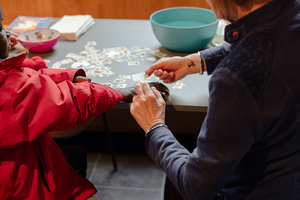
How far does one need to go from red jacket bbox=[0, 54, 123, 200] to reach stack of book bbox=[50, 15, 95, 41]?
2.07 feet

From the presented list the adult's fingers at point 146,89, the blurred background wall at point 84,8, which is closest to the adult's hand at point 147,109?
the adult's fingers at point 146,89

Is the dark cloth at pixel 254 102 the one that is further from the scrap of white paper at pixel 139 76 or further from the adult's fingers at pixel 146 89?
the scrap of white paper at pixel 139 76

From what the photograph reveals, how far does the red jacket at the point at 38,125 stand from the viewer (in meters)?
0.90

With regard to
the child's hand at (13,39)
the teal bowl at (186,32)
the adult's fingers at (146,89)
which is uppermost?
the teal bowl at (186,32)

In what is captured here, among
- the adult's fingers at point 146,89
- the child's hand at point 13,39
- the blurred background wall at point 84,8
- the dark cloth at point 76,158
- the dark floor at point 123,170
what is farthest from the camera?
the blurred background wall at point 84,8

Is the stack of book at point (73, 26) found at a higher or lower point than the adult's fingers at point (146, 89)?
lower

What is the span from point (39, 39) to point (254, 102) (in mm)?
1344

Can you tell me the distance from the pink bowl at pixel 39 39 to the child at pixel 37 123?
47 centimetres

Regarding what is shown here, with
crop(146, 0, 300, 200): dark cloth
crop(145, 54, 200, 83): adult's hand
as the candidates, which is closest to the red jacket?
crop(145, 54, 200, 83): adult's hand

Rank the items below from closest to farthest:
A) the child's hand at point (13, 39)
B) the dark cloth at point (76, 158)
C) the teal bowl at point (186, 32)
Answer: the dark cloth at point (76, 158)
the teal bowl at point (186, 32)
the child's hand at point (13, 39)

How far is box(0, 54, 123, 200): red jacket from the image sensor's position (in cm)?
90

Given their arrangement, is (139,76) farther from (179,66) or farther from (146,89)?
(146,89)

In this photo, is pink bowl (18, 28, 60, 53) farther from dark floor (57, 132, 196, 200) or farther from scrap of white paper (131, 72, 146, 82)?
dark floor (57, 132, 196, 200)

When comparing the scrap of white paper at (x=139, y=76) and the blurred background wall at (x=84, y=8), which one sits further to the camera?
the blurred background wall at (x=84, y=8)
